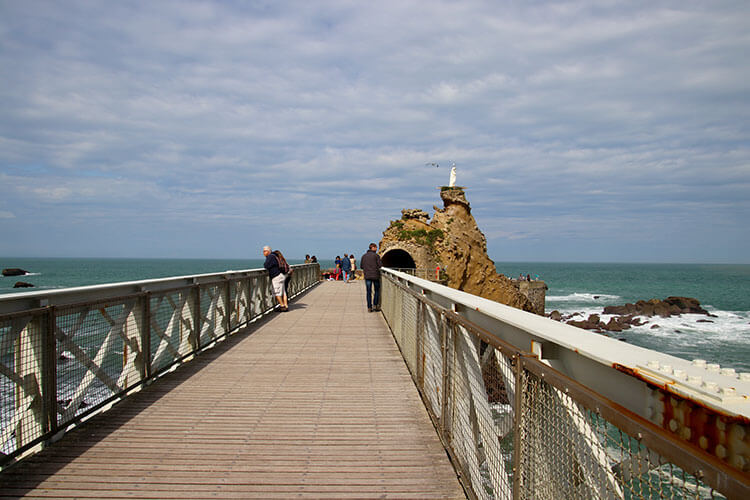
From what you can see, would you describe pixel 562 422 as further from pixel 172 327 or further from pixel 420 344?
pixel 172 327

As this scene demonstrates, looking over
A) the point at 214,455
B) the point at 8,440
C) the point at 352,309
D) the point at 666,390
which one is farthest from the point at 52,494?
the point at 352,309

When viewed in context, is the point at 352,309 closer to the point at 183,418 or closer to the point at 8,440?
the point at 183,418

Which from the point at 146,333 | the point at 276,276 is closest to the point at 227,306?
the point at 146,333

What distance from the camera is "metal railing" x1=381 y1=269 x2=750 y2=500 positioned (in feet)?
3.92

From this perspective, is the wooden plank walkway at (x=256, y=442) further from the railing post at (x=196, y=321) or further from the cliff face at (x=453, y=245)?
the cliff face at (x=453, y=245)

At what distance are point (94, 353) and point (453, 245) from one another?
109 feet

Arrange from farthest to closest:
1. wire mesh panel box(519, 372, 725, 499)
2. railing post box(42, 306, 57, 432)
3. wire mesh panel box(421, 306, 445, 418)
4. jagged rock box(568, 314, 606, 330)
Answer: jagged rock box(568, 314, 606, 330) → wire mesh panel box(421, 306, 445, 418) → railing post box(42, 306, 57, 432) → wire mesh panel box(519, 372, 725, 499)

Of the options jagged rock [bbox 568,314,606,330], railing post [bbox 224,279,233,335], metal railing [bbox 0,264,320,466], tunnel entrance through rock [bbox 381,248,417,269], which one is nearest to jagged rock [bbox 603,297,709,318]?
jagged rock [bbox 568,314,606,330]

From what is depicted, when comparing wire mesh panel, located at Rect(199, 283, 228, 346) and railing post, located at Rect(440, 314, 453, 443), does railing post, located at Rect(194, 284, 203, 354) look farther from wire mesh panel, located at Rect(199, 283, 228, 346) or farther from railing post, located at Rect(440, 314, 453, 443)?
railing post, located at Rect(440, 314, 453, 443)

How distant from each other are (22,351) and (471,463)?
11.3 ft

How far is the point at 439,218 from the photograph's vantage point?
127 feet

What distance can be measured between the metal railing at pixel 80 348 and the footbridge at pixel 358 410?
0.06 feet

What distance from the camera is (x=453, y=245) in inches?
1437

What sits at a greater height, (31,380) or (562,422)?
(562,422)
